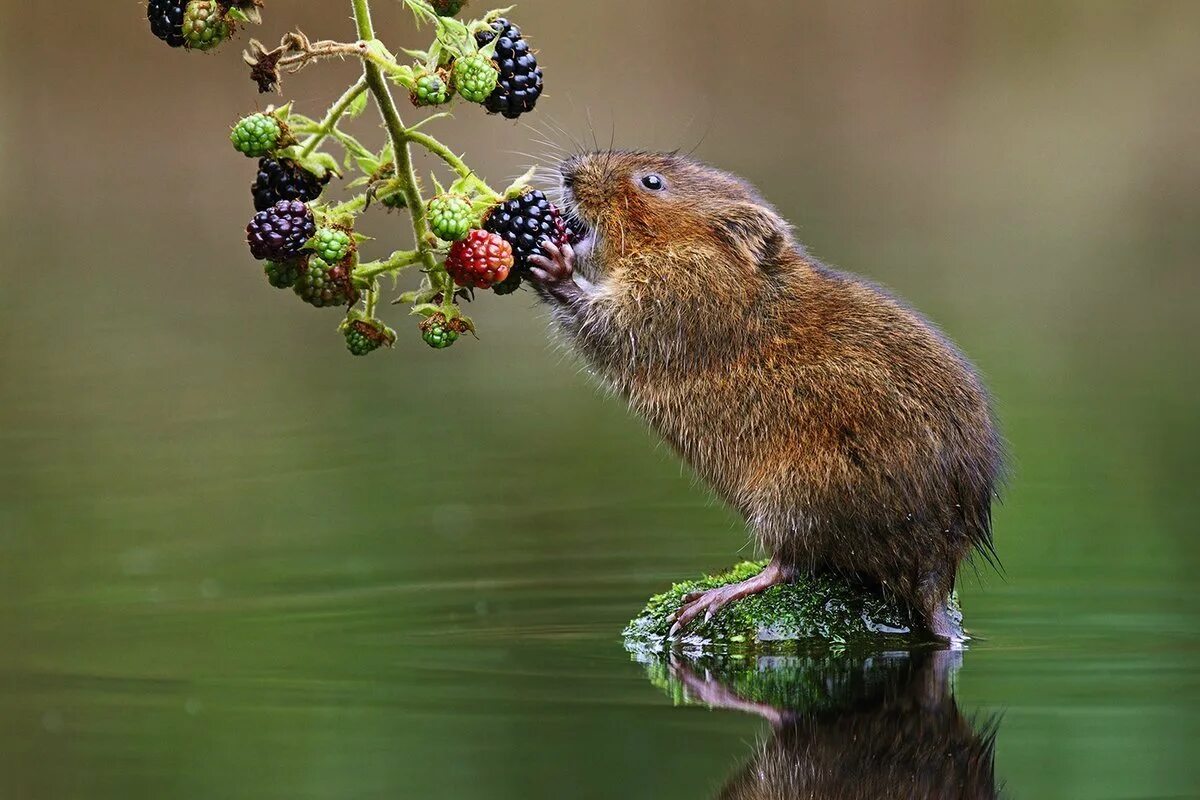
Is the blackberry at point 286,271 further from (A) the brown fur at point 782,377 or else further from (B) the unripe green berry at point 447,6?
(A) the brown fur at point 782,377

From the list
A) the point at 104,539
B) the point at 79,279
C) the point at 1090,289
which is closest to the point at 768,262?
the point at 104,539

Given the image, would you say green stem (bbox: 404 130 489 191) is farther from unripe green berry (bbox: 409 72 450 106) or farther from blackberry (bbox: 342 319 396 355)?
blackberry (bbox: 342 319 396 355)

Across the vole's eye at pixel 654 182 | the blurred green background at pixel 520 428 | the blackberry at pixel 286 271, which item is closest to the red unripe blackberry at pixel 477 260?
the blackberry at pixel 286 271

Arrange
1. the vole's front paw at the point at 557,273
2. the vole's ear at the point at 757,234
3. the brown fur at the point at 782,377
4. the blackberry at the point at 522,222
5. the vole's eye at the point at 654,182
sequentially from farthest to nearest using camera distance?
1. the vole's eye at the point at 654,182
2. the vole's ear at the point at 757,234
3. the vole's front paw at the point at 557,273
4. the brown fur at the point at 782,377
5. the blackberry at the point at 522,222

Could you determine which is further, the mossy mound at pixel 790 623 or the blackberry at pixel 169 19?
the mossy mound at pixel 790 623

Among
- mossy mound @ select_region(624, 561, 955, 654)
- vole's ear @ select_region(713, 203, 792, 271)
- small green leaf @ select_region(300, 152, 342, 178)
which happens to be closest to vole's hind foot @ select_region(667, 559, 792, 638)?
mossy mound @ select_region(624, 561, 955, 654)

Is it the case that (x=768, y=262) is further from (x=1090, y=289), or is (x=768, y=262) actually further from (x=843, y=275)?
(x=1090, y=289)

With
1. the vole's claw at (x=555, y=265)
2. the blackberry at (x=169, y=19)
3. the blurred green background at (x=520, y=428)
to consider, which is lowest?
the blurred green background at (x=520, y=428)

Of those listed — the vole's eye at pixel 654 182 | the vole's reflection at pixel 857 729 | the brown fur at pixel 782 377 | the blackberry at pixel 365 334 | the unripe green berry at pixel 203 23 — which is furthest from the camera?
the vole's eye at pixel 654 182
